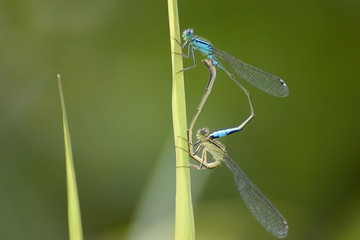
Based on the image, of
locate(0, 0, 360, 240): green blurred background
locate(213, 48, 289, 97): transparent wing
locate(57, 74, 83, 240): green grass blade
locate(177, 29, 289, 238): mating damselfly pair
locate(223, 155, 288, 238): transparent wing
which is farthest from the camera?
locate(0, 0, 360, 240): green blurred background

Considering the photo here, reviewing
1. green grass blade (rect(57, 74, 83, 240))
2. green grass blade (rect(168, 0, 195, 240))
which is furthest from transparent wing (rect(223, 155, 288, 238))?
green grass blade (rect(57, 74, 83, 240))

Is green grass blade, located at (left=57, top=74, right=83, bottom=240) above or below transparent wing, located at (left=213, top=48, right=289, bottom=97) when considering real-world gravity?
below

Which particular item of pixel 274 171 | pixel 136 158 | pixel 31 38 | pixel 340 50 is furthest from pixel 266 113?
pixel 31 38

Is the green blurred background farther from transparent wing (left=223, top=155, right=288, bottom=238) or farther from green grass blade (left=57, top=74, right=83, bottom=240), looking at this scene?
green grass blade (left=57, top=74, right=83, bottom=240)

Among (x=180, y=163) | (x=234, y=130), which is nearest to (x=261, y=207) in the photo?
(x=234, y=130)

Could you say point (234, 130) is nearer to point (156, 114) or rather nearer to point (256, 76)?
point (256, 76)

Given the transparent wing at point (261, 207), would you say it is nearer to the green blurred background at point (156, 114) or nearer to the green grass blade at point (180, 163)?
the green blurred background at point (156, 114)
